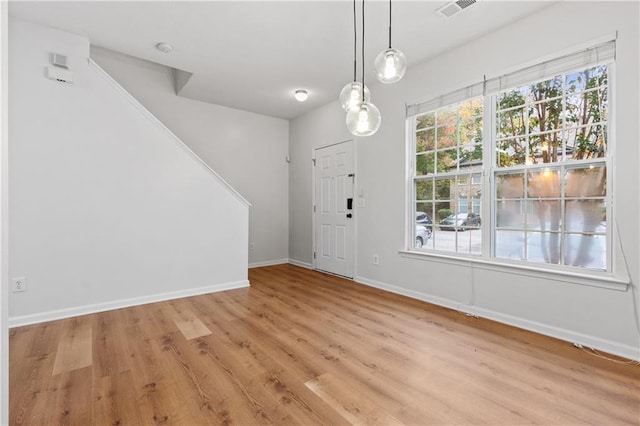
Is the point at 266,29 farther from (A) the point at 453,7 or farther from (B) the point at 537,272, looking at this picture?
(B) the point at 537,272

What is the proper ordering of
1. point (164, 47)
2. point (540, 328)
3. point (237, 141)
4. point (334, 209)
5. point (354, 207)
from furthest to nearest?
point (237, 141) → point (334, 209) → point (354, 207) → point (164, 47) → point (540, 328)

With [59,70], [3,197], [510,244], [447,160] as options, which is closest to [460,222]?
[510,244]

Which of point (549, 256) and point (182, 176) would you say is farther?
point (182, 176)

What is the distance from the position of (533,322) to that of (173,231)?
12.5 ft

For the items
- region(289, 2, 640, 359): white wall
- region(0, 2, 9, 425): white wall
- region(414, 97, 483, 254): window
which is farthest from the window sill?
region(0, 2, 9, 425): white wall

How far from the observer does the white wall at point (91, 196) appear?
2865mm

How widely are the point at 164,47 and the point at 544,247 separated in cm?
424

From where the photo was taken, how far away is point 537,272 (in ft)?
8.87

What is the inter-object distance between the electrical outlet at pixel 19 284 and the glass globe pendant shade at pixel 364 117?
10.7ft

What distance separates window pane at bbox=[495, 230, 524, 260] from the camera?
292 centimetres

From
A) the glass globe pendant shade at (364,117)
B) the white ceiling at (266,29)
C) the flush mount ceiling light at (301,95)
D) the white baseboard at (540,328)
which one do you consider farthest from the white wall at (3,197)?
the flush mount ceiling light at (301,95)

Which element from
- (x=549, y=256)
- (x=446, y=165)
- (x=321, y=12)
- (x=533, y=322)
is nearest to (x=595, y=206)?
(x=549, y=256)

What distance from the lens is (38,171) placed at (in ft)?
9.60

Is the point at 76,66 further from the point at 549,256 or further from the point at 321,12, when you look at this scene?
the point at 549,256
